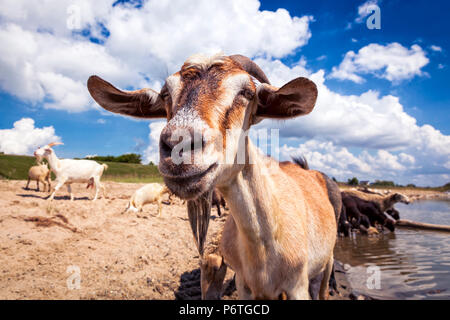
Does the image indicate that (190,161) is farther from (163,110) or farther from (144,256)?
(144,256)

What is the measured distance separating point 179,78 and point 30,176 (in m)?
13.0

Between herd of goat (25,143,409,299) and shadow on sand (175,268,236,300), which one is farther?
shadow on sand (175,268,236,300)

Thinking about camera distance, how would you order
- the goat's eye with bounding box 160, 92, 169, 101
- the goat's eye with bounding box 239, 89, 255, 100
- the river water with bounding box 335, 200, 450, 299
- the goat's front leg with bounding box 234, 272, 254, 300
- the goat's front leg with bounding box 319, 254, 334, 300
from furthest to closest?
the river water with bounding box 335, 200, 450, 299 < the goat's front leg with bounding box 319, 254, 334, 300 < the goat's front leg with bounding box 234, 272, 254, 300 < the goat's eye with bounding box 160, 92, 169, 101 < the goat's eye with bounding box 239, 89, 255, 100

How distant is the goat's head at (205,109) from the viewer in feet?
4.63

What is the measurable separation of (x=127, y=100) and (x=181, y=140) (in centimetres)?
125

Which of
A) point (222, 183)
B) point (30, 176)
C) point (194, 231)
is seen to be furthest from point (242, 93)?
point (30, 176)

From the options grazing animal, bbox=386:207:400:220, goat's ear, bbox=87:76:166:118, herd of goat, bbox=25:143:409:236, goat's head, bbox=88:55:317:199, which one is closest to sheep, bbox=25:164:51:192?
herd of goat, bbox=25:143:409:236

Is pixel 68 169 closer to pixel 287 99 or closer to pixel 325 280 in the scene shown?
pixel 325 280

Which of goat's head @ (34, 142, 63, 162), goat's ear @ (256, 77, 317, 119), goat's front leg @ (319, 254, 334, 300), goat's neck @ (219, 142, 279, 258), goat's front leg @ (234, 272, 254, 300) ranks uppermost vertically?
goat's head @ (34, 142, 63, 162)

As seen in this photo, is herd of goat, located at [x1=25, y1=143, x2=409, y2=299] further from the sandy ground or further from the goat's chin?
the sandy ground

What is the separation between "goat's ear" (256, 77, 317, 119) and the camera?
1.77m

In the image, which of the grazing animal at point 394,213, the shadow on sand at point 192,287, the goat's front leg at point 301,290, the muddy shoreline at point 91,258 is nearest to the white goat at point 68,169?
the muddy shoreline at point 91,258

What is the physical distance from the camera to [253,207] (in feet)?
6.77
